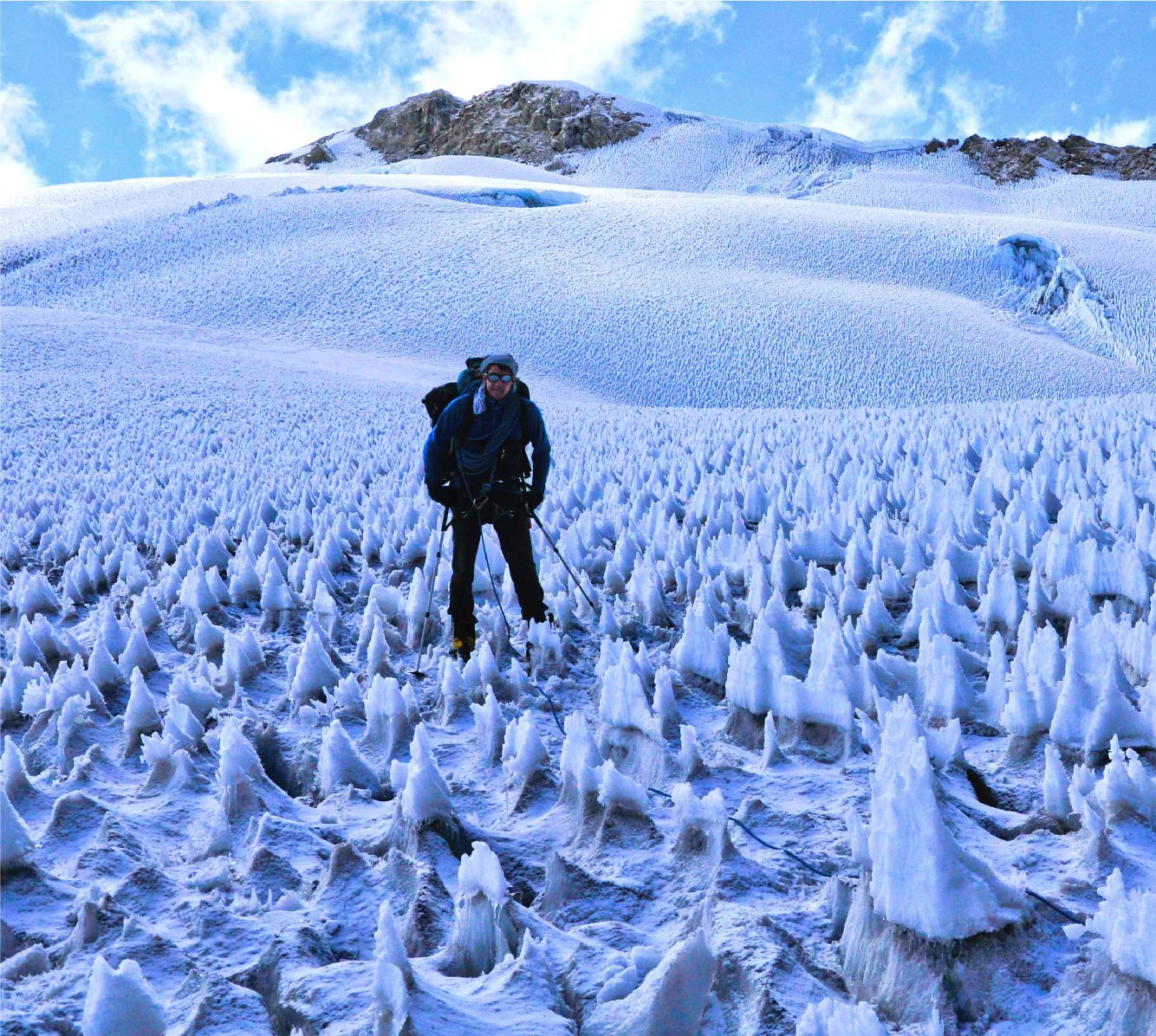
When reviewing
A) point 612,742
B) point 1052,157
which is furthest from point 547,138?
point 612,742

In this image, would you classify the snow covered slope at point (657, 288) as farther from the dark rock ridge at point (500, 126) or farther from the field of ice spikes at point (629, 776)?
the dark rock ridge at point (500, 126)

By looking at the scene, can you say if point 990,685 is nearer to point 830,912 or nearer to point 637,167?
point 830,912

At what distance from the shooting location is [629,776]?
290 cm

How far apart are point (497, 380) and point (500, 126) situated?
124229 millimetres

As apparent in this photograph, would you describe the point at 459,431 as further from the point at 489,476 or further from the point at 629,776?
the point at 629,776

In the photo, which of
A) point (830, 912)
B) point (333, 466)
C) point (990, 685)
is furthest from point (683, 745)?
point (333, 466)

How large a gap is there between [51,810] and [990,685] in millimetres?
3105

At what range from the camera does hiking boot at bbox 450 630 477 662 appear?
4336 mm

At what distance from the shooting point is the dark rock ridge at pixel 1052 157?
74.6 m

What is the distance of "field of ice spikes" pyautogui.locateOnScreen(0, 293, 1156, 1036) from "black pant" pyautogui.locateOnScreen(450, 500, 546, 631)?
0.60 ft

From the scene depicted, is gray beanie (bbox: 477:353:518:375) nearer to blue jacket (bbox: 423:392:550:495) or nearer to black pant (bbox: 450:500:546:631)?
blue jacket (bbox: 423:392:550:495)

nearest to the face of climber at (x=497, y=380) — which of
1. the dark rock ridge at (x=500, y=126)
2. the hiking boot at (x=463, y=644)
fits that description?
the hiking boot at (x=463, y=644)

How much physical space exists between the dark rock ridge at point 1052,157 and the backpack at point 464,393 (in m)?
79.6

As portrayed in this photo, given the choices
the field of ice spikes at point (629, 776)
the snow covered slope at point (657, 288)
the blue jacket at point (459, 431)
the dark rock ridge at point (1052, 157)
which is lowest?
the field of ice spikes at point (629, 776)
